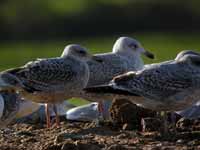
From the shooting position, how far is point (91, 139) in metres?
12.1

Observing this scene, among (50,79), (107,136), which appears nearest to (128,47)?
(50,79)

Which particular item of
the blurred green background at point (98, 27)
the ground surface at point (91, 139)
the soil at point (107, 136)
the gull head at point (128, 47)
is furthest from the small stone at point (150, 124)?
the blurred green background at point (98, 27)

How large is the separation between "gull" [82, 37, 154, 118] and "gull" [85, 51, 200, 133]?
235 centimetres

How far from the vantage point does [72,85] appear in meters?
14.4

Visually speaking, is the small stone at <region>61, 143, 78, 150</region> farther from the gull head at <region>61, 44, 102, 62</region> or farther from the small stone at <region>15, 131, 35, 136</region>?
the gull head at <region>61, 44, 102, 62</region>

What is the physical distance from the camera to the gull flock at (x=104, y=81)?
1273cm

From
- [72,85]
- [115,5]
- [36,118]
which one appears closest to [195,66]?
[72,85]

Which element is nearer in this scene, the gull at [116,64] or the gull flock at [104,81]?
the gull flock at [104,81]

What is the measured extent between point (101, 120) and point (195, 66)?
1.65m

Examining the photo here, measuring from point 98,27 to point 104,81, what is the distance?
30.3 m

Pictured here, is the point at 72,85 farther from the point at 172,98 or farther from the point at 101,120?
the point at 172,98

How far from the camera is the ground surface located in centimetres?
1154

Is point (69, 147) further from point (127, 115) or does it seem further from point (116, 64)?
point (116, 64)

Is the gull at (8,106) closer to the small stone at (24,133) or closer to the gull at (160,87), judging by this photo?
the small stone at (24,133)
